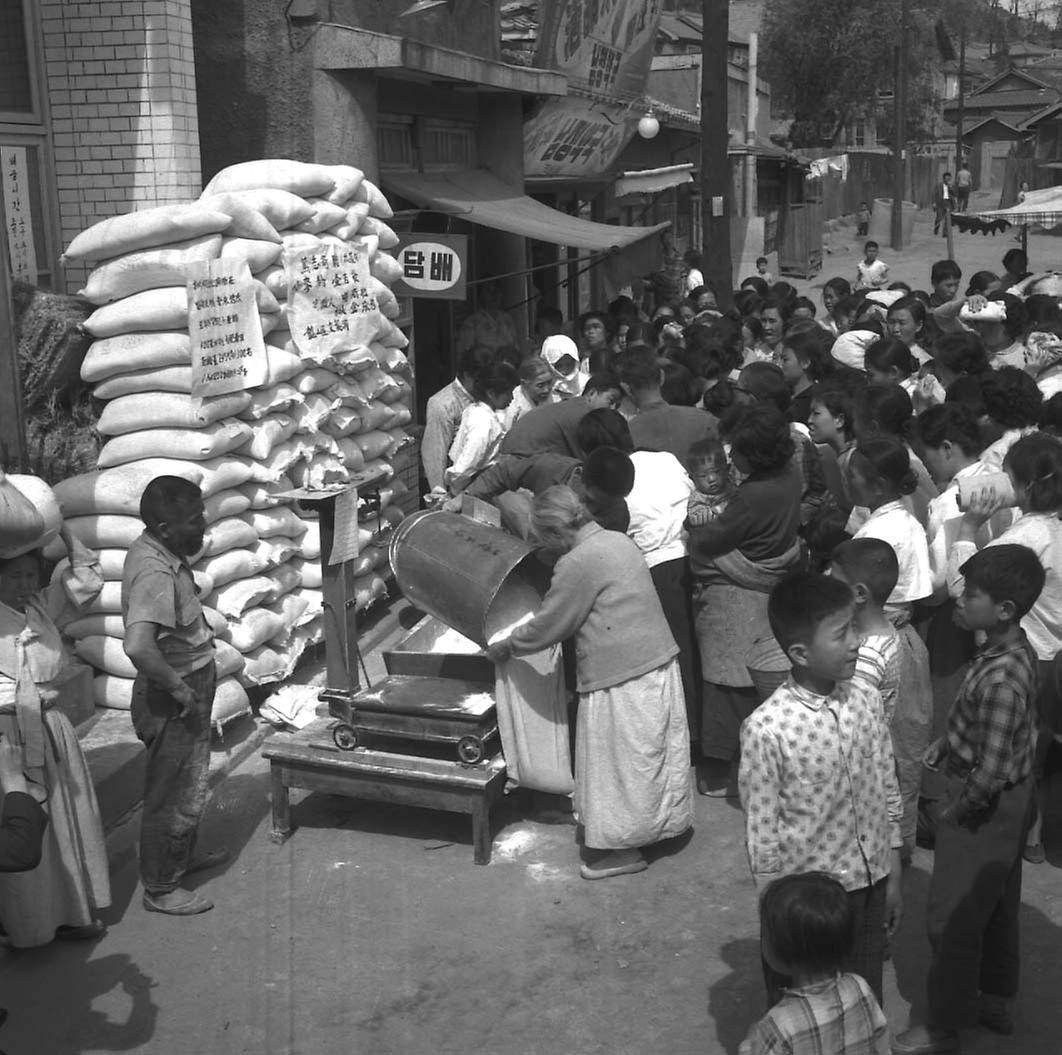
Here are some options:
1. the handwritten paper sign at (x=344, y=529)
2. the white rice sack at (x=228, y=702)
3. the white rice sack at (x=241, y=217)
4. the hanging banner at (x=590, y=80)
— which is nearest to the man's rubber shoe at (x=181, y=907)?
the white rice sack at (x=228, y=702)

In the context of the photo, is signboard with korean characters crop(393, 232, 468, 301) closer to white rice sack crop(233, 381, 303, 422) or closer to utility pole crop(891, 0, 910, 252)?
Result: white rice sack crop(233, 381, 303, 422)

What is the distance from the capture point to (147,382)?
6.46m

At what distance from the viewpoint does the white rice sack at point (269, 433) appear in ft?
22.2

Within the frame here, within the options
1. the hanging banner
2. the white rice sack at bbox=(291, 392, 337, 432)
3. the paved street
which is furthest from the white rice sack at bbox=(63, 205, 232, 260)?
the hanging banner

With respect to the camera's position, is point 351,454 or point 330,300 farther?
point 351,454

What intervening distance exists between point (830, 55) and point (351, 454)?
51.3 metres

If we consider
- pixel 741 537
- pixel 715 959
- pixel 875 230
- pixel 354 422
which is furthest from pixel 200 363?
pixel 875 230

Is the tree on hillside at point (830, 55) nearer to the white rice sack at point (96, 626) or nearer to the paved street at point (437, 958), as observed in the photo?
the white rice sack at point (96, 626)

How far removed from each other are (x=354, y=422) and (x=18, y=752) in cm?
363

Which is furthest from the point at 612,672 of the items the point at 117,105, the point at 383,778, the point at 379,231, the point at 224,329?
the point at 117,105

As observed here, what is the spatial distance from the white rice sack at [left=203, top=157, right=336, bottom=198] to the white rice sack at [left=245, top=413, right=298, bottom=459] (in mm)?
1211

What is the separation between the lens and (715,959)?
476 centimetres

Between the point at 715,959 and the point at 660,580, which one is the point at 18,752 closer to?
the point at 715,959

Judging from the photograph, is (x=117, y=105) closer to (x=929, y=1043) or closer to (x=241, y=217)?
(x=241, y=217)
